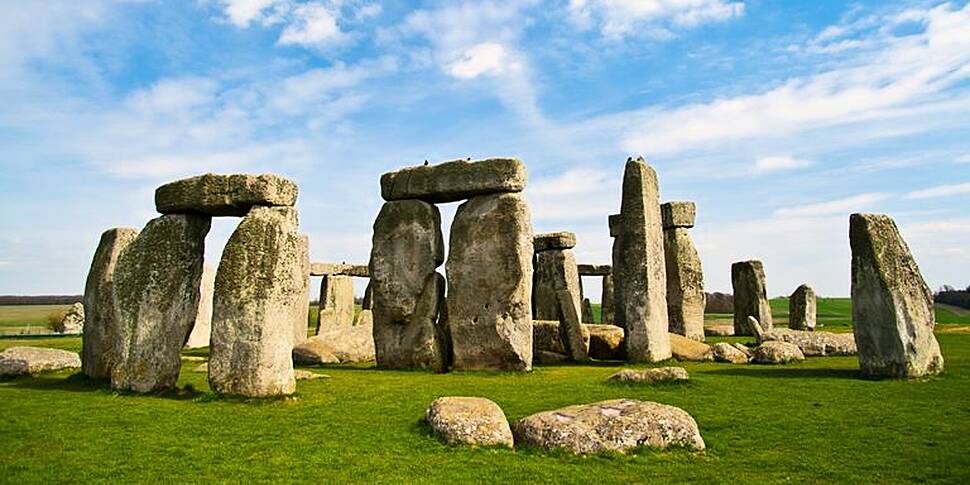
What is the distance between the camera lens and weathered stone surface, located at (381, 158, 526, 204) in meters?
14.0

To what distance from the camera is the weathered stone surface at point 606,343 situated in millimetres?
16219

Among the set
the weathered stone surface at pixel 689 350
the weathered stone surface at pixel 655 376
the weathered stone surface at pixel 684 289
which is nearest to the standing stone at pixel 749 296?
the weathered stone surface at pixel 684 289

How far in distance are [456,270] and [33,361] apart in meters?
8.39

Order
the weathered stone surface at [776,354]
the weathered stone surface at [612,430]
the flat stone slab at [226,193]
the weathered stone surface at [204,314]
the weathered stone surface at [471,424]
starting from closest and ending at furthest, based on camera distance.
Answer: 1. the weathered stone surface at [612,430]
2. the weathered stone surface at [471,424]
3. the flat stone slab at [226,193]
4. the weathered stone surface at [776,354]
5. the weathered stone surface at [204,314]

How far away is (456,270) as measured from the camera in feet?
47.0

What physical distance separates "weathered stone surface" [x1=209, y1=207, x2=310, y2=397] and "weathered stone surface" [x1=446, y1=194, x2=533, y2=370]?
15.6ft

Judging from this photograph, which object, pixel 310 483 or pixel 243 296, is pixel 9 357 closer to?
pixel 243 296

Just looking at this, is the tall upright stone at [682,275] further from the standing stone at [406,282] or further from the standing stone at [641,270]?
the standing stone at [406,282]

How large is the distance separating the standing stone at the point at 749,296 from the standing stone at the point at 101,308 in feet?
62.8

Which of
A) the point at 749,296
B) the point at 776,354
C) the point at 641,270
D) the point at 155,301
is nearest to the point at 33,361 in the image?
the point at 155,301

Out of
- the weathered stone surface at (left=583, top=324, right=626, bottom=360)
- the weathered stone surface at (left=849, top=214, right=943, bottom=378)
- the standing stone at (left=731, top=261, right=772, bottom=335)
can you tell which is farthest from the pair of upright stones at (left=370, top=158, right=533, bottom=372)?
the standing stone at (left=731, top=261, right=772, bottom=335)

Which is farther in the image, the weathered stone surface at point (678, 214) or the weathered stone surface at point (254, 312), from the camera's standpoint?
the weathered stone surface at point (678, 214)

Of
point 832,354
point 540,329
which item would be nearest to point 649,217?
point 540,329

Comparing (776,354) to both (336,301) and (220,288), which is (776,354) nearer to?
(220,288)
